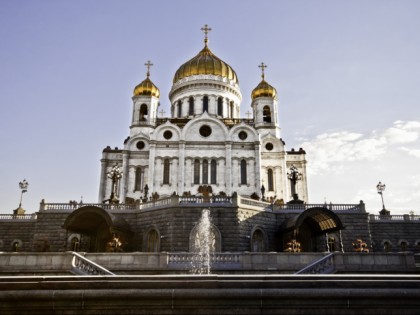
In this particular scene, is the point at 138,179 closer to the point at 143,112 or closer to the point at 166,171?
the point at 166,171

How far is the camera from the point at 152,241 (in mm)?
27797

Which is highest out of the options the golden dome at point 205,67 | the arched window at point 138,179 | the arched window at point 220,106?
the golden dome at point 205,67

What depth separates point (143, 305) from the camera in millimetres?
8312

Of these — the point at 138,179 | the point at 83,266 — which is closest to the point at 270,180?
the point at 138,179

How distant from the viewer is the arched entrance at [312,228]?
85.2 feet

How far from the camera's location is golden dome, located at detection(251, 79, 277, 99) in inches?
1887

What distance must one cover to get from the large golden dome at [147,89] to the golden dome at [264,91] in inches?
484

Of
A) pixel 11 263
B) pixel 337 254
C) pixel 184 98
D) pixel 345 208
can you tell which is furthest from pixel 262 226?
pixel 184 98

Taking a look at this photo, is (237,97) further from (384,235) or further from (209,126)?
(384,235)

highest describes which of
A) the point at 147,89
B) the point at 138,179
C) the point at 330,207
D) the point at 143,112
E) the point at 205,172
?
the point at 147,89

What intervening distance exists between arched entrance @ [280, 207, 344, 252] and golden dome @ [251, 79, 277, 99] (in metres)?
23.2

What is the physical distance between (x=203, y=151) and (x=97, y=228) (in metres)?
16.3

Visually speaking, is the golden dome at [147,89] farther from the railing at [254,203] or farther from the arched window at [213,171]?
the railing at [254,203]

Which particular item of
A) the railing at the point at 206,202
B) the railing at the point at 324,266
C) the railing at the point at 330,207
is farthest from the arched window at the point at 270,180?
the railing at the point at 324,266
